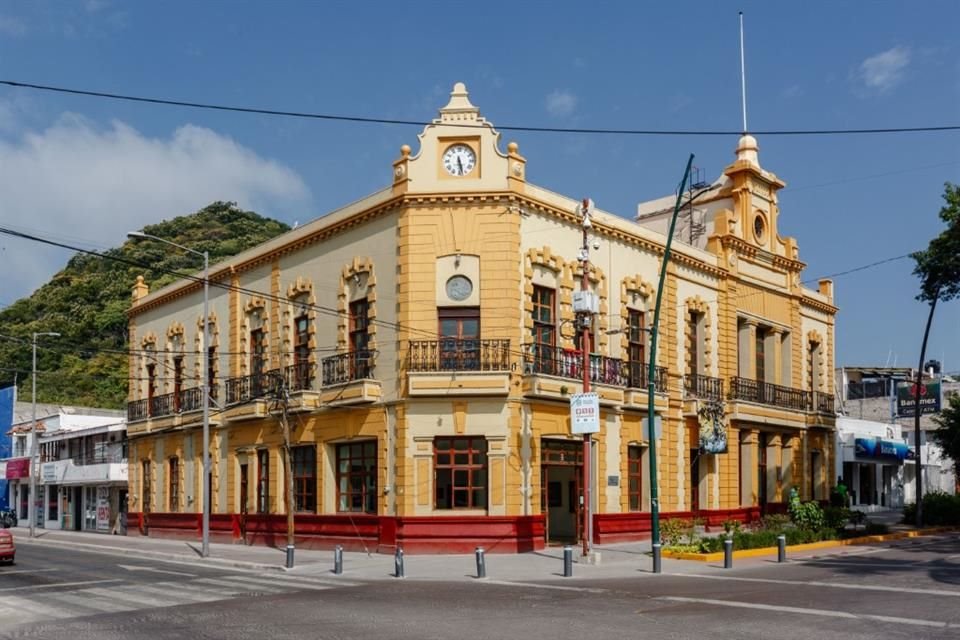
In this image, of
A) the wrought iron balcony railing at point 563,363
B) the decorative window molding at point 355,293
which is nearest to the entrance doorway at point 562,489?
the wrought iron balcony railing at point 563,363

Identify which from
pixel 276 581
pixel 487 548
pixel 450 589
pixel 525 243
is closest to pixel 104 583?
pixel 276 581

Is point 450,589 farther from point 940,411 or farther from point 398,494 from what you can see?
point 940,411

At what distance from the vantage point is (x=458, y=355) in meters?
29.4

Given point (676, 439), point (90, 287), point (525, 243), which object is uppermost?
point (90, 287)

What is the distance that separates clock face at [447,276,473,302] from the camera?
29.9m

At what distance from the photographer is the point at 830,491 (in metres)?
44.6

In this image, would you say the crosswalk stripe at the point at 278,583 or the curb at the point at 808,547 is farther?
the curb at the point at 808,547

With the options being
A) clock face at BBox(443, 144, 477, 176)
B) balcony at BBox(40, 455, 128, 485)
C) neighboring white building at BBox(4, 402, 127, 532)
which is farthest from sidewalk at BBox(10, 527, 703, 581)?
neighboring white building at BBox(4, 402, 127, 532)

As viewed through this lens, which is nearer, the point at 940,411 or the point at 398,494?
the point at 398,494

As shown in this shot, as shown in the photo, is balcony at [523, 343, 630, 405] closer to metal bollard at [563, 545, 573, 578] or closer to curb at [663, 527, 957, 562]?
curb at [663, 527, 957, 562]

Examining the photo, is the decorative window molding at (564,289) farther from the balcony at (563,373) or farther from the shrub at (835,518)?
the shrub at (835,518)

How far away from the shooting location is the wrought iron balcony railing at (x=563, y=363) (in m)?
29.7

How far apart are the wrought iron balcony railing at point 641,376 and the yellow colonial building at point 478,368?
0.10 meters

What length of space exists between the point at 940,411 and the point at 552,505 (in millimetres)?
22739
